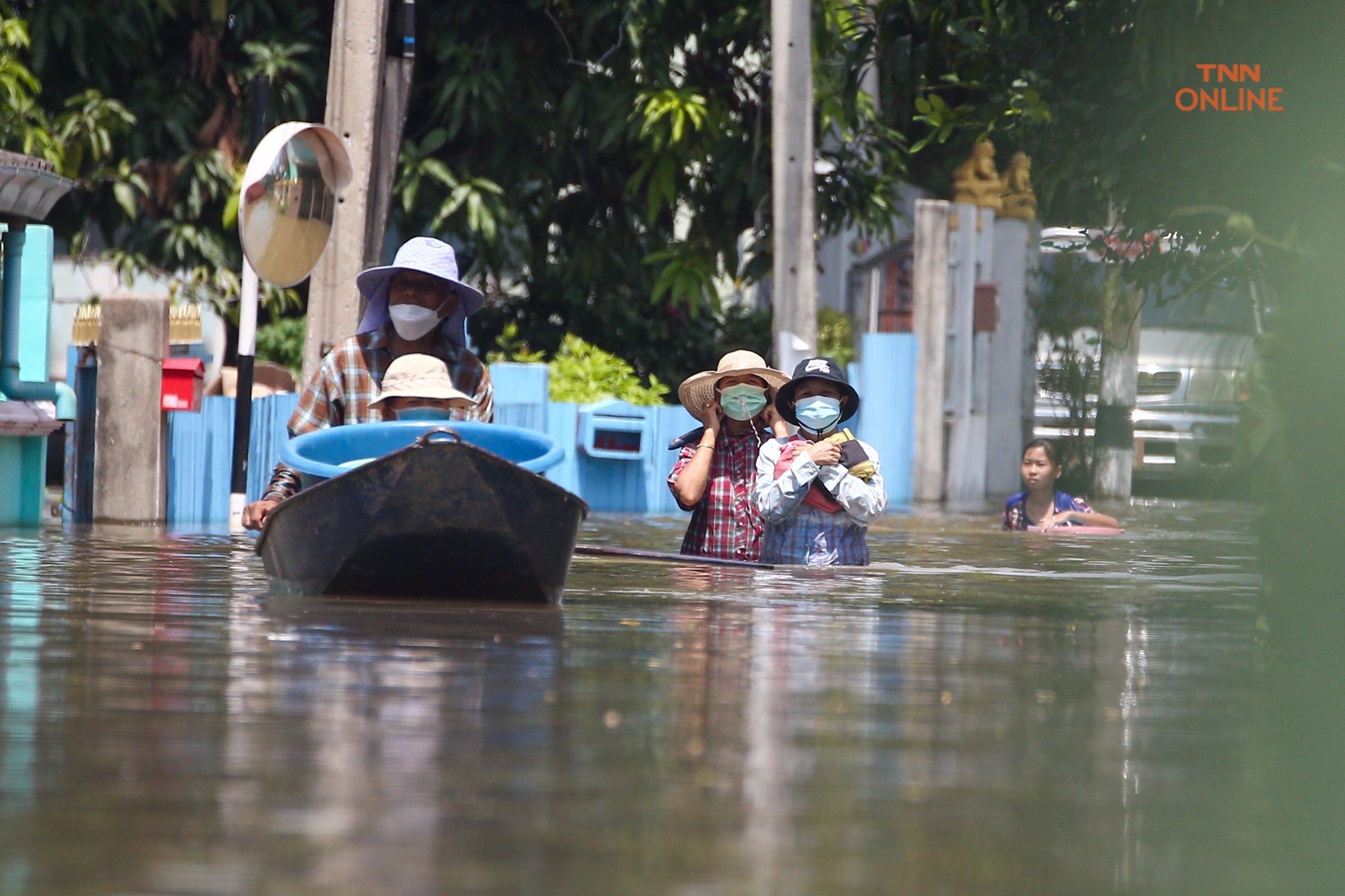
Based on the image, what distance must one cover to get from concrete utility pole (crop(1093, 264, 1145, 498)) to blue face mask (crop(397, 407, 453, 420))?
1405 cm

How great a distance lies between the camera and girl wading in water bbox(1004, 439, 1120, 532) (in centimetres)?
1409

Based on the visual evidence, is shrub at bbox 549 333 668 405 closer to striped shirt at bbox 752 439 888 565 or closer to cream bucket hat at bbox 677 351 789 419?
cream bucket hat at bbox 677 351 789 419

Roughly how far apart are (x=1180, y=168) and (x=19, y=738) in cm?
688

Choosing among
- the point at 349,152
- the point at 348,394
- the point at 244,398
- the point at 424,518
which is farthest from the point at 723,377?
the point at 349,152

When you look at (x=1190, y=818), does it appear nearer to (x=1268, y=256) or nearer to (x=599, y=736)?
(x=599, y=736)

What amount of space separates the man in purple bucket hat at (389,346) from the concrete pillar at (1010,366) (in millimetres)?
14620

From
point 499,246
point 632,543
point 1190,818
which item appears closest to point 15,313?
point 632,543

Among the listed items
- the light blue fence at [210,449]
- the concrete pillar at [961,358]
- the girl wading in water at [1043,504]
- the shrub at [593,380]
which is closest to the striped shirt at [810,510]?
the girl wading in water at [1043,504]

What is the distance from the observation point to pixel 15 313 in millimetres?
13320

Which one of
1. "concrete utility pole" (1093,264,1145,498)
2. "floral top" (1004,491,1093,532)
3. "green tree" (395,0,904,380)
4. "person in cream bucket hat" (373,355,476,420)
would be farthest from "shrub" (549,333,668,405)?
"person in cream bucket hat" (373,355,476,420)

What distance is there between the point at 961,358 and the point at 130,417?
9705mm

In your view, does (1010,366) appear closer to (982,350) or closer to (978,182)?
(982,350)

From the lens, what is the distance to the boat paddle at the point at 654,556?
10156mm

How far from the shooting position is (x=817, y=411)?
9586 millimetres
